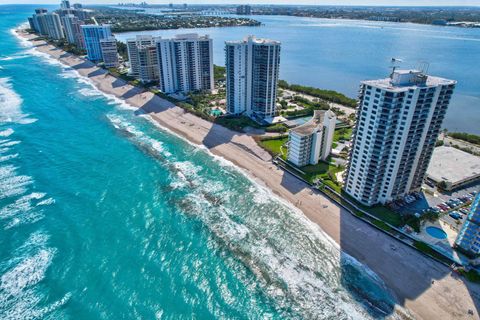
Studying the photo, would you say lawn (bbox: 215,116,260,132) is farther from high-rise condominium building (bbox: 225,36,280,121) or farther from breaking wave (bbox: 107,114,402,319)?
breaking wave (bbox: 107,114,402,319)

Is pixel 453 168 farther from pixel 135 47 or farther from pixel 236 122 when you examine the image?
pixel 135 47

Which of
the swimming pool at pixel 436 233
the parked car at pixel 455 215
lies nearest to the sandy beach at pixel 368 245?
the swimming pool at pixel 436 233

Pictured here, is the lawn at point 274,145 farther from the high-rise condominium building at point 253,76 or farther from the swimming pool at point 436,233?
the swimming pool at point 436,233

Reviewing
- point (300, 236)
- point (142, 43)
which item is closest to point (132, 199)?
point (300, 236)

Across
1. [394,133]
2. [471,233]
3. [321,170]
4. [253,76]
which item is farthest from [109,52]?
[471,233]

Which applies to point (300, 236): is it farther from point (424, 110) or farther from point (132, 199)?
point (132, 199)

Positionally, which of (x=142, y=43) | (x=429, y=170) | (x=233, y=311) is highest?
(x=142, y=43)
